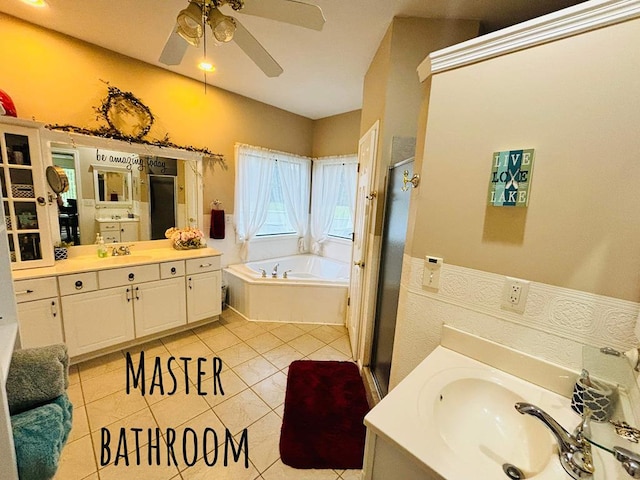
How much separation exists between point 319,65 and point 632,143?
235 centimetres

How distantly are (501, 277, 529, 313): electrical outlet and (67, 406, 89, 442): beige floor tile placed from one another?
7.97 feet

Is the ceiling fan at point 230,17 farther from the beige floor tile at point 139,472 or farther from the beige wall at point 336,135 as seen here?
the beige wall at point 336,135

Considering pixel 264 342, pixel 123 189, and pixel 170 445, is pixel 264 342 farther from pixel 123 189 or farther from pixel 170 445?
pixel 123 189

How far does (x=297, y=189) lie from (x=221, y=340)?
235 cm

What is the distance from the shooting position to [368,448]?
0.84m

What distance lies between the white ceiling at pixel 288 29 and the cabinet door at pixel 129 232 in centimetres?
158

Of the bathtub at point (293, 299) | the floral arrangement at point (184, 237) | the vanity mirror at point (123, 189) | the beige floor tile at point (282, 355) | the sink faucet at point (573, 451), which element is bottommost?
the beige floor tile at point (282, 355)

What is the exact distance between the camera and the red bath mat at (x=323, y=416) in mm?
1540

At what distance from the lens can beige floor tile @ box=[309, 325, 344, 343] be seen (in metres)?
2.82

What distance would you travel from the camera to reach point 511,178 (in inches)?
40.0

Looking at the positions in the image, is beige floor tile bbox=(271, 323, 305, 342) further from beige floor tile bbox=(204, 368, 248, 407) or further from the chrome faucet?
the chrome faucet

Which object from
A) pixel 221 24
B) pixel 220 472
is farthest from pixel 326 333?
pixel 221 24

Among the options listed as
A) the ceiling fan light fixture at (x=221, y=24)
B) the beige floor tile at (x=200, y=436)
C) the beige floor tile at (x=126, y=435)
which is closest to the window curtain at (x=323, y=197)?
the ceiling fan light fixture at (x=221, y=24)

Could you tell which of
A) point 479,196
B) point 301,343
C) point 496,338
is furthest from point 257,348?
point 479,196
